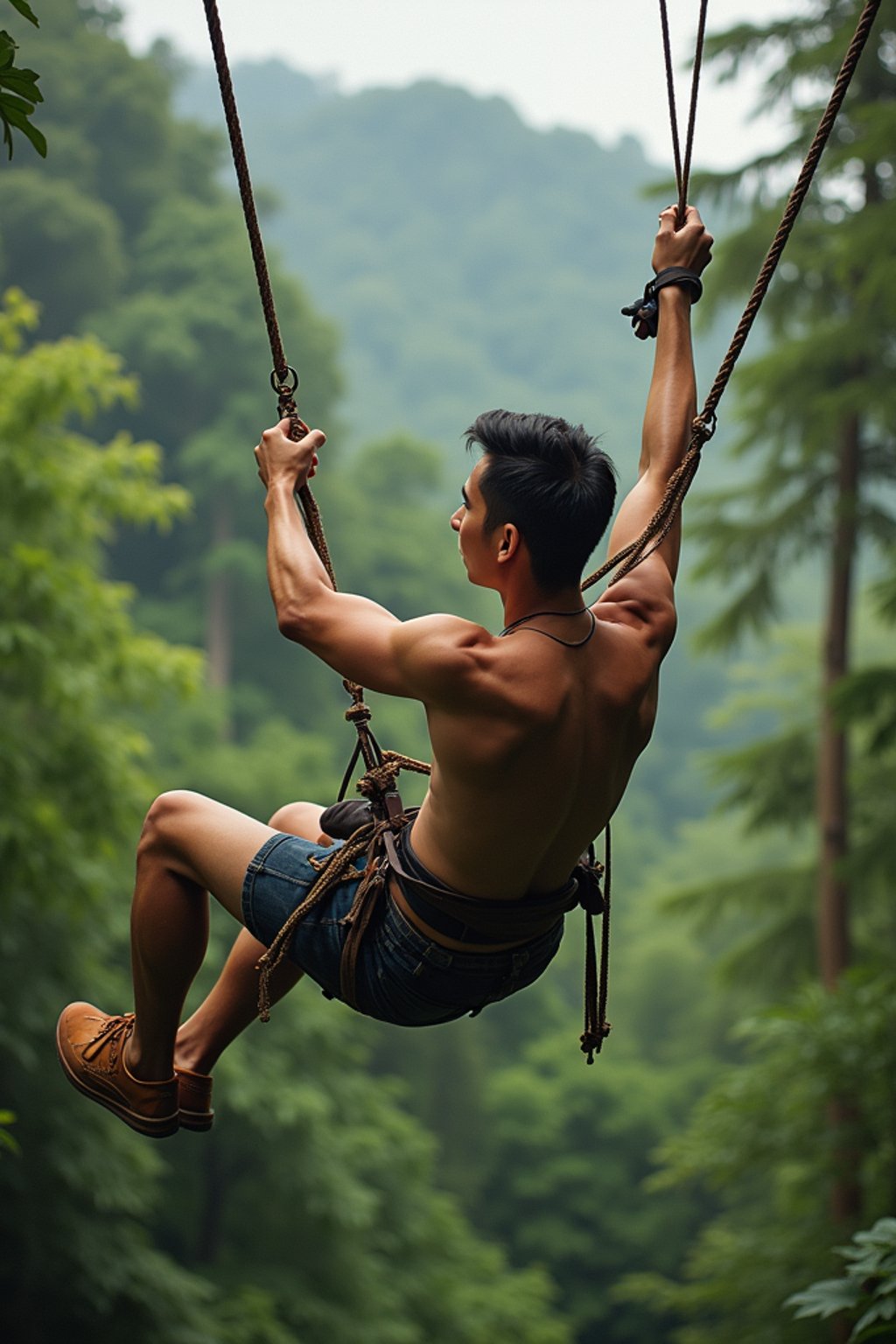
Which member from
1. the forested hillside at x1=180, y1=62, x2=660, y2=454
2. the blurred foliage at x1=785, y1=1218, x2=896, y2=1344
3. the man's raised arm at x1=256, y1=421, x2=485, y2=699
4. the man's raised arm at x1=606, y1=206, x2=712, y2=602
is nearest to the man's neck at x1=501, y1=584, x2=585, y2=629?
the man's raised arm at x1=256, y1=421, x2=485, y2=699

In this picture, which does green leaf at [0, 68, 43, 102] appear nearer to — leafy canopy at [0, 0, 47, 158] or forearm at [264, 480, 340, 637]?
leafy canopy at [0, 0, 47, 158]

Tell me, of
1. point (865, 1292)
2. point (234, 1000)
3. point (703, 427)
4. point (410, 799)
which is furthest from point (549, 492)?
point (410, 799)

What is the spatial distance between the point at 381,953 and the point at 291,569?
2.13ft

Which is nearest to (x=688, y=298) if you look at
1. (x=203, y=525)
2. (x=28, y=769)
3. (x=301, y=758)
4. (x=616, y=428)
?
(x=28, y=769)

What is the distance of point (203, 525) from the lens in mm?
27625

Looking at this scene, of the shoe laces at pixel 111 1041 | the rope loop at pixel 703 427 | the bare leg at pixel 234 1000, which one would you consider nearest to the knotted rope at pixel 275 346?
the bare leg at pixel 234 1000

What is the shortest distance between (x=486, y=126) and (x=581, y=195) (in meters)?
7.13

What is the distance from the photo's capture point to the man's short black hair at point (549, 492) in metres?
2.47

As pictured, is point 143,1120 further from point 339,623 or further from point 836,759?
point 836,759

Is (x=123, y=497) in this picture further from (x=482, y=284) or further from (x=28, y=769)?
(x=482, y=284)

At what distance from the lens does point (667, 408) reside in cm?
299

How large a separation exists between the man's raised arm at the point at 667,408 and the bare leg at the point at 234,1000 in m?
0.76

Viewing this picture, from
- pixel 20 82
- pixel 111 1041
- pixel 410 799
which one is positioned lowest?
pixel 111 1041

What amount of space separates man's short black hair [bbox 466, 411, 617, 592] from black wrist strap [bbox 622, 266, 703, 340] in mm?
665
